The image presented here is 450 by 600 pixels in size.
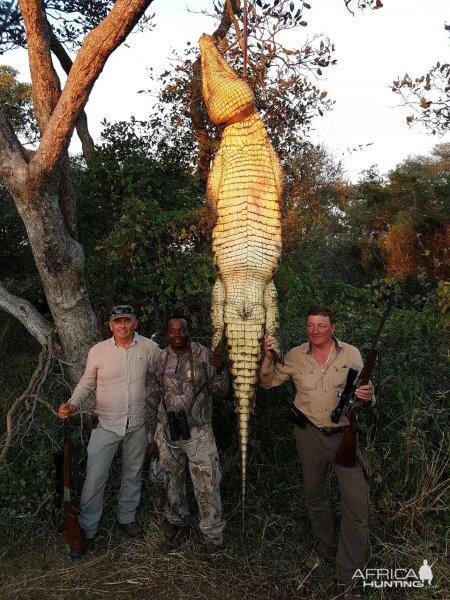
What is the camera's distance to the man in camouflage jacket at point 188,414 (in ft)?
12.8

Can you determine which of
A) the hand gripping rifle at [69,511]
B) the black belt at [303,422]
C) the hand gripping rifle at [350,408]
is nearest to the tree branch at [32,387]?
the hand gripping rifle at [69,511]

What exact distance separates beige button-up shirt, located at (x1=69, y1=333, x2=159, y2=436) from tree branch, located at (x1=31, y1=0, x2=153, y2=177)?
1.63 meters

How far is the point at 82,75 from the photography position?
4.39 m

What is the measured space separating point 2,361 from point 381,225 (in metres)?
15.2

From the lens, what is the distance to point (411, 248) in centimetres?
1638

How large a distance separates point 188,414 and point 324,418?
95cm

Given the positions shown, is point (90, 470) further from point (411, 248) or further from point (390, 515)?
point (411, 248)

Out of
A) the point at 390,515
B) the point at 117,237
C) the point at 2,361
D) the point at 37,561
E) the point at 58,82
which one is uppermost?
the point at 58,82

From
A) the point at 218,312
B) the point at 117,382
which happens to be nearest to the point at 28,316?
the point at 117,382

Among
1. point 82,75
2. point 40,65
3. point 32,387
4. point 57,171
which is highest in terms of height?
point 40,65

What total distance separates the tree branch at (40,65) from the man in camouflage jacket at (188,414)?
7.95ft

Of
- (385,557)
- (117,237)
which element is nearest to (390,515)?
(385,557)

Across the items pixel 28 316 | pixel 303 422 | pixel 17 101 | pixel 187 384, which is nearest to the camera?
pixel 303 422

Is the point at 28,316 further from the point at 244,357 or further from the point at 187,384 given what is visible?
the point at 244,357
